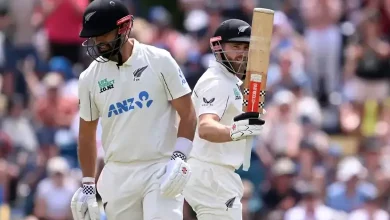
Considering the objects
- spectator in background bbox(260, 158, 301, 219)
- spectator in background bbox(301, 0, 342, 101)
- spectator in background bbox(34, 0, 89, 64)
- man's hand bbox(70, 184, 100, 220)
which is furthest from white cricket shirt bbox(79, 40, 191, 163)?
spectator in background bbox(301, 0, 342, 101)

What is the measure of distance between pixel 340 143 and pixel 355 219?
216cm

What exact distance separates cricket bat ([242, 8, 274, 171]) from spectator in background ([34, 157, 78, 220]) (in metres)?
5.86

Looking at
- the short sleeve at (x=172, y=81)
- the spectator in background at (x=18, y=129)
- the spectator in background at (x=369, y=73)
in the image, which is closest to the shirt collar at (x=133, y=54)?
the short sleeve at (x=172, y=81)

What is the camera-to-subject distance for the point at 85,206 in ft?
27.0

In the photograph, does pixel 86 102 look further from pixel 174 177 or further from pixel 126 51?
pixel 174 177

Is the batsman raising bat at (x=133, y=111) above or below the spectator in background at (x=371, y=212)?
above

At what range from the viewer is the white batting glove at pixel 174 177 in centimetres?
780

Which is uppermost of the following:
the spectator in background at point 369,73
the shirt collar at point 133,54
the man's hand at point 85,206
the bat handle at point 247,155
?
the shirt collar at point 133,54

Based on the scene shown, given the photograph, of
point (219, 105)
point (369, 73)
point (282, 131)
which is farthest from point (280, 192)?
point (219, 105)

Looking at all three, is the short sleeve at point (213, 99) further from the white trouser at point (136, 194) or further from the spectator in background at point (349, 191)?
the spectator in background at point (349, 191)

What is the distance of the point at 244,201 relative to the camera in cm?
1304

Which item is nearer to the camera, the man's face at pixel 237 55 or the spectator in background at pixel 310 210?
the man's face at pixel 237 55

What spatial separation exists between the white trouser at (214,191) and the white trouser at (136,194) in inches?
21.6

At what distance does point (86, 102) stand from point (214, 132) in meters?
0.95
